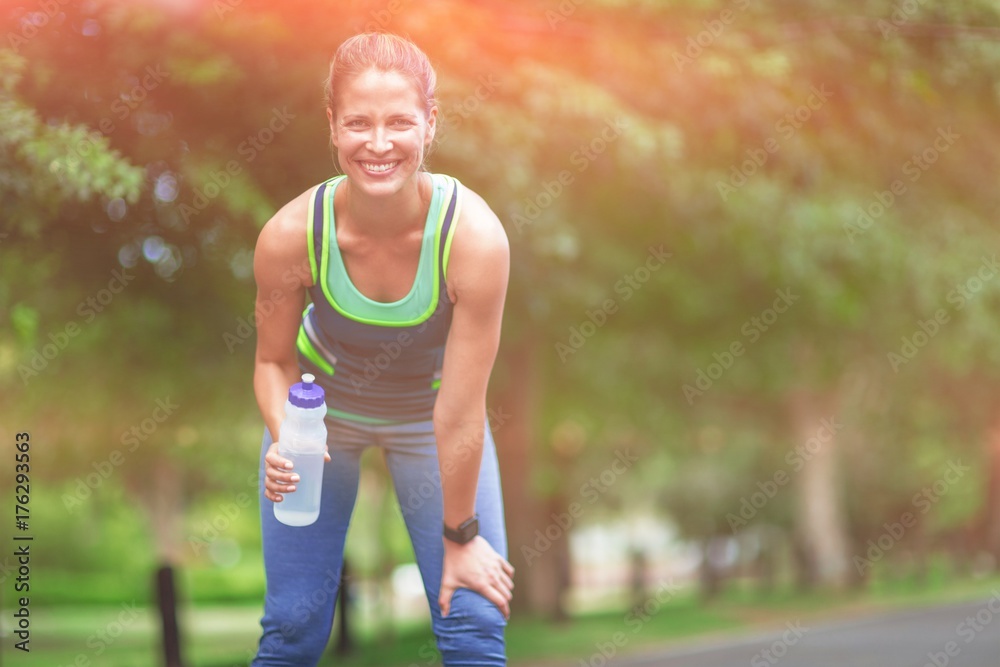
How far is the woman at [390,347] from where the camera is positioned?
3246 mm

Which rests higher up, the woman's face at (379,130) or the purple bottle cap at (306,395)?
the woman's face at (379,130)

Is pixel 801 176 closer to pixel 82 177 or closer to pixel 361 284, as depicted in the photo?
pixel 82 177

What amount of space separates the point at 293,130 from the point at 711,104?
13.0 feet

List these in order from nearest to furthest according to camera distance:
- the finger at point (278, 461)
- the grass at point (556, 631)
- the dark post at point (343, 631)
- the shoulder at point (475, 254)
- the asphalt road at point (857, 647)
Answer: the finger at point (278, 461)
the shoulder at point (475, 254)
the asphalt road at point (857, 647)
the dark post at point (343, 631)
the grass at point (556, 631)

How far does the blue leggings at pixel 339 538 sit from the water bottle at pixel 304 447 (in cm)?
6

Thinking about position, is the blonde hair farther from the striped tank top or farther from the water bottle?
the water bottle

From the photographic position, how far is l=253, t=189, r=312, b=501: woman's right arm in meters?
3.36

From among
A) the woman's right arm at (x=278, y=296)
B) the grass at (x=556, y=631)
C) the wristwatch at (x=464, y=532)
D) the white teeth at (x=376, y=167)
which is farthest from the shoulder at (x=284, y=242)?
the grass at (x=556, y=631)

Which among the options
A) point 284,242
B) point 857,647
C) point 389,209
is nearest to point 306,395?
point 284,242

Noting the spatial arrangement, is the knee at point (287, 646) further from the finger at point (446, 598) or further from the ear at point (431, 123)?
the ear at point (431, 123)

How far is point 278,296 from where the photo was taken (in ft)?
11.1

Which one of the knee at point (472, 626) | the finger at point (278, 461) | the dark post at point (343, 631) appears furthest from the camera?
the dark post at point (343, 631)

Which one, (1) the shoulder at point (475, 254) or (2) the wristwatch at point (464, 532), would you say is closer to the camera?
(1) the shoulder at point (475, 254)

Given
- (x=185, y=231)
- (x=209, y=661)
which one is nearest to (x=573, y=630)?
(x=209, y=661)
